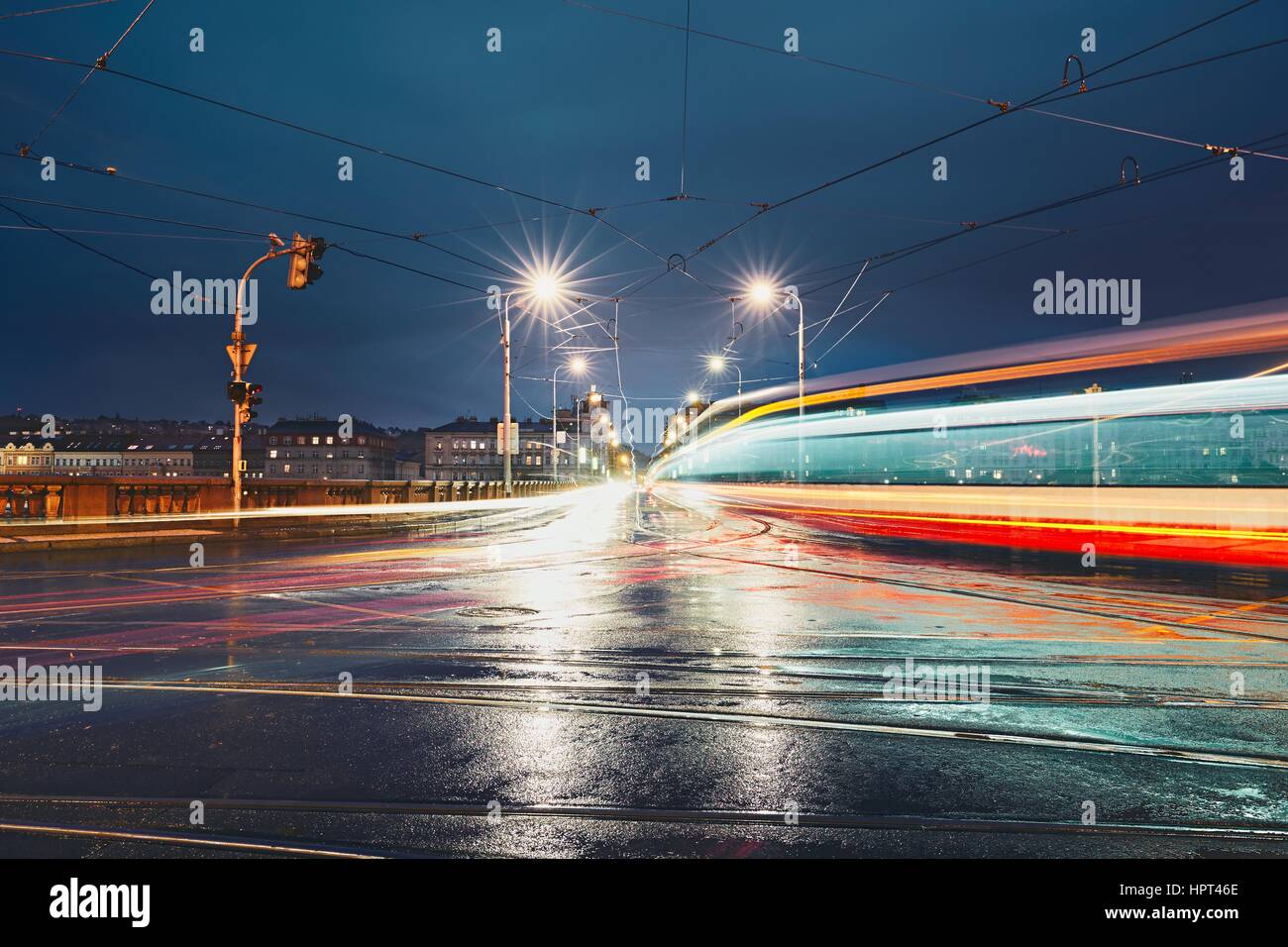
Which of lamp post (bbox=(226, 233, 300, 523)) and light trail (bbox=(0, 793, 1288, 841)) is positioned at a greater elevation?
lamp post (bbox=(226, 233, 300, 523))

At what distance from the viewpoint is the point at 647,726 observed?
17.5ft

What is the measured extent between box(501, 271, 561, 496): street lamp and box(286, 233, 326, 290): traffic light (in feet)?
38.0

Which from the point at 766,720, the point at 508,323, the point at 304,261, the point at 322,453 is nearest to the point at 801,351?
the point at 508,323

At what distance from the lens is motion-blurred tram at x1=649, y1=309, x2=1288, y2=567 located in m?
16.1

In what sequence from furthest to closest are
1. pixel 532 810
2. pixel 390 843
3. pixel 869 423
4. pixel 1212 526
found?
pixel 869 423, pixel 1212 526, pixel 532 810, pixel 390 843

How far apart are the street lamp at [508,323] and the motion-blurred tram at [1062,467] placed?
37.3 feet

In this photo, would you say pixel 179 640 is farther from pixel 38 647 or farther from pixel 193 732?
pixel 193 732

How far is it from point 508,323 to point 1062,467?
80.6ft

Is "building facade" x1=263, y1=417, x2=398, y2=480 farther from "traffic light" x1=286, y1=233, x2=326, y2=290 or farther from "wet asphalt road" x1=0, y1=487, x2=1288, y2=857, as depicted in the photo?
"wet asphalt road" x1=0, y1=487, x2=1288, y2=857

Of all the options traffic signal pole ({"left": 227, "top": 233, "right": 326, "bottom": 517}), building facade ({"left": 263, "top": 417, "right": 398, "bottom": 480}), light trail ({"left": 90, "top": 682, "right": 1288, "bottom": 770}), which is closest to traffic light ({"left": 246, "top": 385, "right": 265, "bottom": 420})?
traffic signal pole ({"left": 227, "top": 233, "right": 326, "bottom": 517})

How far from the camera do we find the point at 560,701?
5.95m

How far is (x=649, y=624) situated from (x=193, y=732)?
4.92 metres

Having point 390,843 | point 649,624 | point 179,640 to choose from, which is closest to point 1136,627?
point 649,624

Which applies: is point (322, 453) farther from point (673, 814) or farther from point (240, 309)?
point (673, 814)
